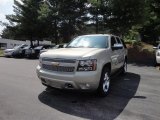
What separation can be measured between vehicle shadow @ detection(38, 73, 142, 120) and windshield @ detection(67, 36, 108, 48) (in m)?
1.51

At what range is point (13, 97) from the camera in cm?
718

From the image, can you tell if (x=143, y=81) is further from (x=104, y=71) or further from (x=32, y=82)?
(x=32, y=82)

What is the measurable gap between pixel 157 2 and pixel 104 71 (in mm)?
22729

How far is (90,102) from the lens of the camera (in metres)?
6.83

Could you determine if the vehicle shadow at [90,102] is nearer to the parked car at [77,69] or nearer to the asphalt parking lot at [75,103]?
the asphalt parking lot at [75,103]

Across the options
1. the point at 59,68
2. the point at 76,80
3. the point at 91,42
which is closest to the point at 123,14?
the point at 91,42

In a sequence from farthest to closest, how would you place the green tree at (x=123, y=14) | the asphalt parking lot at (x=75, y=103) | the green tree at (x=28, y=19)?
the green tree at (x=28, y=19) → the green tree at (x=123, y=14) → the asphalt parking lot at (x=75, y=103)

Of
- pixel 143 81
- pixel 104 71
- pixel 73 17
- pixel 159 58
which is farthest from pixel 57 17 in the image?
pixel 104 71

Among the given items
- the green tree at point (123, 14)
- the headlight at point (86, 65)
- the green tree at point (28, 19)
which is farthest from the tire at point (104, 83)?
the green tree at point (28, 19)

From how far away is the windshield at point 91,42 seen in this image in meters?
8.16

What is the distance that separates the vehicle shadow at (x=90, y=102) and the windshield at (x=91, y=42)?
1511 millimetres

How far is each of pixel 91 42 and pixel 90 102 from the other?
2.28 meters

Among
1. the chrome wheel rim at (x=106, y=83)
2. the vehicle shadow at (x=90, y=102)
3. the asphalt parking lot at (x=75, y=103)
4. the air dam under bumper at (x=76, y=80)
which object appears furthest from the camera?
the chrome wheel rim at (x=106, y=83)

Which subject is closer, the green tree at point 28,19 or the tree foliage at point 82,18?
the tree foliage at point 82,18
